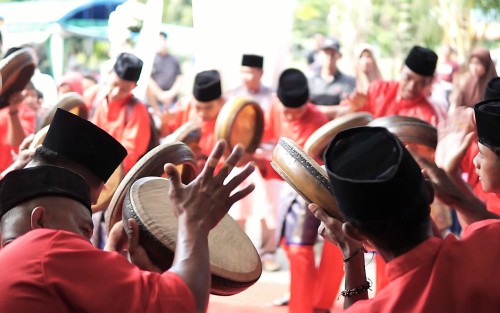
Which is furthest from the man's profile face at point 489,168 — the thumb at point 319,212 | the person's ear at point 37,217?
the person's ear at point 37,217

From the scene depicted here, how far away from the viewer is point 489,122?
262 cm

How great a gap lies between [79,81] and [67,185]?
698 centimetres

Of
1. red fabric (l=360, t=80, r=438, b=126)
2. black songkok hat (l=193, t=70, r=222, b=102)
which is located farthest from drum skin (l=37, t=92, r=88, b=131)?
red fabric (l=360, t=80, r=438, b=126)

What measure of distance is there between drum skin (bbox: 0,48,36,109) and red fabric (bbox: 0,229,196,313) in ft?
10.4

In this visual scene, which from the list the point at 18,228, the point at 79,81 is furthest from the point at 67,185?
the point at 79,81

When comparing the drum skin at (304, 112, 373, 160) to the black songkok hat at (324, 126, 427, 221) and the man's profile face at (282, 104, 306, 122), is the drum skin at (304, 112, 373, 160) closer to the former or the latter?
the man's profile face at (282, 104, 306, 122)

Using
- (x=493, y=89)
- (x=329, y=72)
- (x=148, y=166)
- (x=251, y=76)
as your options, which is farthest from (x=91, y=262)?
(x=329, y=72)

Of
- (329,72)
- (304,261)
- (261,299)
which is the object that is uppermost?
(329,72)

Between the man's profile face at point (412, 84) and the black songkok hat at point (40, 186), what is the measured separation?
165 inches

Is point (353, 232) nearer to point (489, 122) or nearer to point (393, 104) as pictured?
point (489, 122)

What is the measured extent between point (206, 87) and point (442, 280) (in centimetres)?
489

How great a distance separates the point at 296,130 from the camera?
20.0 feet

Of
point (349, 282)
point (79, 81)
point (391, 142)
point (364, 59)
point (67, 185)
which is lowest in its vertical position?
point (79, 81)

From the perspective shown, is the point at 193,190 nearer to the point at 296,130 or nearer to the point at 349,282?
the point at 349,282
